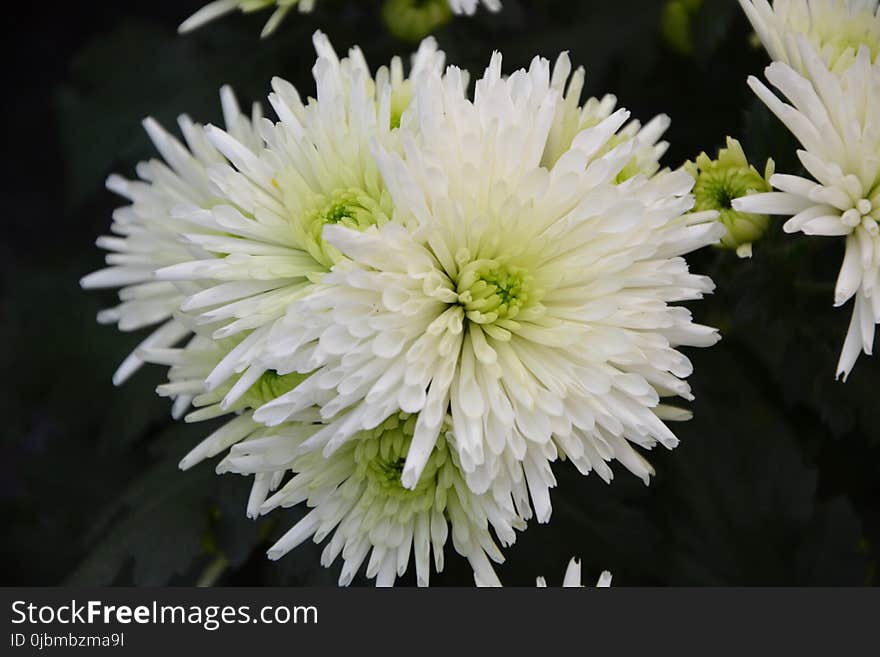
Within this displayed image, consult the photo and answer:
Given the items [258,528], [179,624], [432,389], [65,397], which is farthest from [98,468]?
[432,389]

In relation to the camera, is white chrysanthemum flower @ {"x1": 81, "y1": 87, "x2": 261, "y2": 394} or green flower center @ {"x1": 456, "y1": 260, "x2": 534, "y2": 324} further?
white chrysanthemum flower @ {"x1": 81, "y1": 87, "x2": 261, "y2": 394}

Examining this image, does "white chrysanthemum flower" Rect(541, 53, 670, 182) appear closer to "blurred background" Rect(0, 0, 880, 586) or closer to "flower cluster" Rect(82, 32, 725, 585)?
"flower cluster" Rect(82, 32, 725, 585)

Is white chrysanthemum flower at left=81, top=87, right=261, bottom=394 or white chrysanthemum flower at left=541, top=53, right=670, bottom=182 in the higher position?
white chrysanthemum flower at left=81, top=87, right=261, bottom=394

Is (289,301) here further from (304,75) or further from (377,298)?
(304,75)

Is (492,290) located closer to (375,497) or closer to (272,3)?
(375,497)

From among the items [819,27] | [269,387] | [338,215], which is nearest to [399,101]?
[338,215]

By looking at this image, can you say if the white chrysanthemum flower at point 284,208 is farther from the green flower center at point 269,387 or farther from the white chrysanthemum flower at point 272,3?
the white chrysanthemum flower at point 272,3

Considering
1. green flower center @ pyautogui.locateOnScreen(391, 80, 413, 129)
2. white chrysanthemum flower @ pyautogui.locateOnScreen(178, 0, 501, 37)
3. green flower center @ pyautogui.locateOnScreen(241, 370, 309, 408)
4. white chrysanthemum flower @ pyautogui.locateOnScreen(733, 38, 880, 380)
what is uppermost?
white chrysanthemum flower @ pyautogui.locateOnScreen(178, 0, 501, 37)

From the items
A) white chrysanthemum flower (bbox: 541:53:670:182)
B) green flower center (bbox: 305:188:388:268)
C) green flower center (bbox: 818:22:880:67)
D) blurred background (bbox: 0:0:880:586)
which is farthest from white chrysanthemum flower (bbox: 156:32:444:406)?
green flower center (bbox: 818:22:880:67)

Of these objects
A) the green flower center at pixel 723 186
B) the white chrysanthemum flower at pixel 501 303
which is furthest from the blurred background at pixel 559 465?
the white chrysanthemum flower at pixel 501 303
